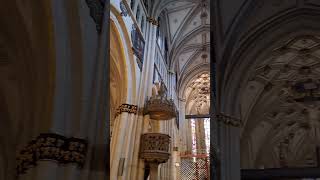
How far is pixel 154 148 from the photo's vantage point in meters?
12.5

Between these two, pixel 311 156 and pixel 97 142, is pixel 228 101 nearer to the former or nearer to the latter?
pixel 97 142

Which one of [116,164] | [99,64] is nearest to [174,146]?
[116,164]

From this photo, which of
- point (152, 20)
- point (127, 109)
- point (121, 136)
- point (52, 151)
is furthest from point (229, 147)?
point (152, 20)

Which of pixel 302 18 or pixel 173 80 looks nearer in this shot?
pixel 302 18

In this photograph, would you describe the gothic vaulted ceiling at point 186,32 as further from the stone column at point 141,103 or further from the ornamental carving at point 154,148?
the ornamental carving at point 154,148

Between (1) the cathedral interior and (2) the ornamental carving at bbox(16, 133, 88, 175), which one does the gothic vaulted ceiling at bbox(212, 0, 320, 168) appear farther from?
(2) the ornamental carving at bbox(16, 133, 88, 175)

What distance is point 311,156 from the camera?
18.9m

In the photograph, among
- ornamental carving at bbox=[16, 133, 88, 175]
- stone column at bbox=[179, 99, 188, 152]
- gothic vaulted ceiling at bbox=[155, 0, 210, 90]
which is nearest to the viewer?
ornamental carving at bbox=[16, 133, 88, 175]

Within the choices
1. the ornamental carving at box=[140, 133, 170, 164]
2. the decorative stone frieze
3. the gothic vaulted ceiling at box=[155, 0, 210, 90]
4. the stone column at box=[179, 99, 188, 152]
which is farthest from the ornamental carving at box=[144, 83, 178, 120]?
the stone column at box=[179, 99, 188, 152]

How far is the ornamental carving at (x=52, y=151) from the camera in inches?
210

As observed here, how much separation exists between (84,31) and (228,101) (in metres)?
4.75

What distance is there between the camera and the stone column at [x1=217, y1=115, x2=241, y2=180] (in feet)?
29.8

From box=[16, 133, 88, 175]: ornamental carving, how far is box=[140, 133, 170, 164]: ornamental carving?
6.74 metres

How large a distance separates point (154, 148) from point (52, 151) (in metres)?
7.35
